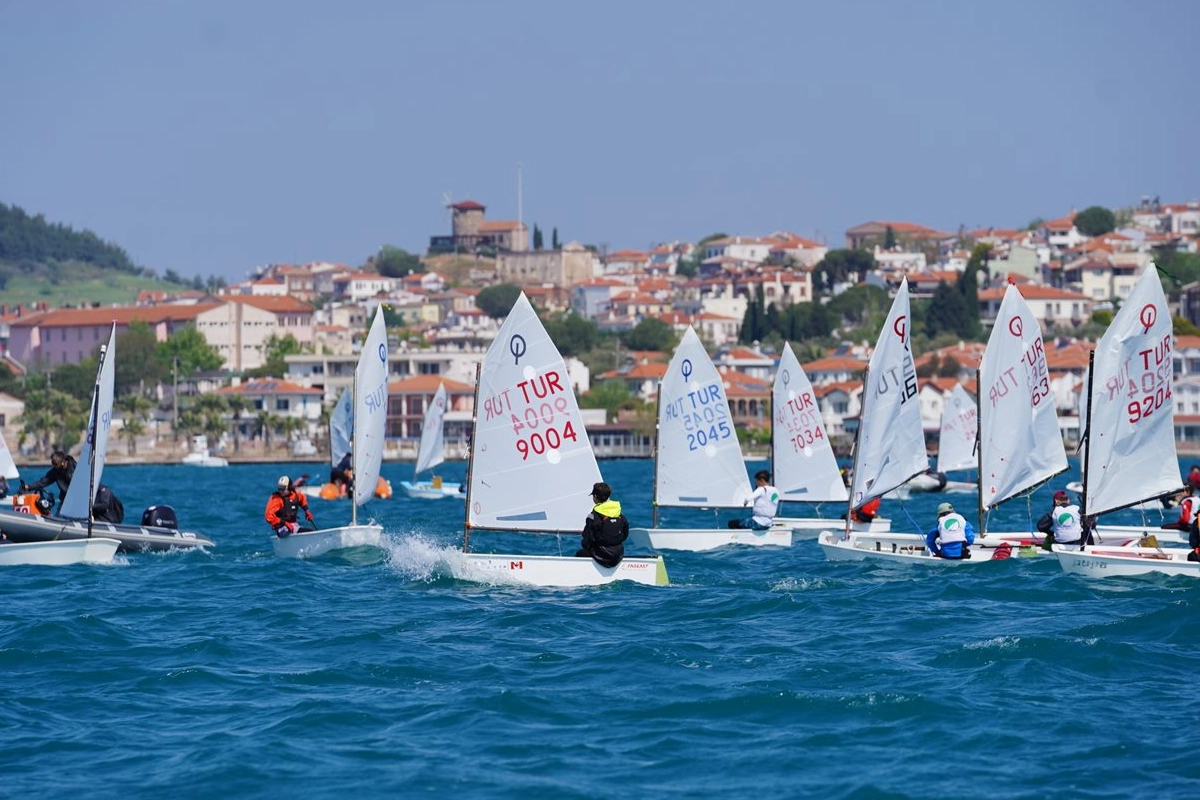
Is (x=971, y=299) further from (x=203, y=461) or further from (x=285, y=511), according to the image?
(x=285, y=511)

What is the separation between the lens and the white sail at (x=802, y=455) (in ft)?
124

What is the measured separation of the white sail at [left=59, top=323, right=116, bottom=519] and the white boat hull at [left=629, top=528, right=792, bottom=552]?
894 centimetres

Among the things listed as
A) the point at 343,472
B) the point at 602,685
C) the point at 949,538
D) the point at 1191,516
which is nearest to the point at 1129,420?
the point at 1191,516

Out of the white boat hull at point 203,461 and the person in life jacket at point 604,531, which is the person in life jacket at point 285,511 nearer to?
the person in life jacket at point 604,531

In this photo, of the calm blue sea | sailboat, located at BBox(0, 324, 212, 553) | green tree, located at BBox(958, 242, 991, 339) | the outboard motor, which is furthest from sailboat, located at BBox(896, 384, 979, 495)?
green tree, located at BBox(958, 242, 991, 339)

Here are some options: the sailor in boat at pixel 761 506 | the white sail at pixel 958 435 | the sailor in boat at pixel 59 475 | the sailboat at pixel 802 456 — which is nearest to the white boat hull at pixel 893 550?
the sailor in boat at pixel 761 506

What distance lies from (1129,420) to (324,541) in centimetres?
1206

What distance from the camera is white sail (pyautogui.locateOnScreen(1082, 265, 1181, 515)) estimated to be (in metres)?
25.0

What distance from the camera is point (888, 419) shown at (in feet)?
102

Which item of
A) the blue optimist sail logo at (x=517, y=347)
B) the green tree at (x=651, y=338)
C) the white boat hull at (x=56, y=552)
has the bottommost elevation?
the white boat hull at (x=56, y=552)

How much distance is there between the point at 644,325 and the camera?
16812 centimetres

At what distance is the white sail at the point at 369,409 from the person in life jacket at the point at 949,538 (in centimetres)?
936

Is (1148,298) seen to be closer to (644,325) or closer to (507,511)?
(507,511)

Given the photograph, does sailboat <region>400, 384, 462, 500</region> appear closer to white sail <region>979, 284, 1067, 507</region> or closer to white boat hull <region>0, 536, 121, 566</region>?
white boat hull <region>0, 536, 121, 566</region>
